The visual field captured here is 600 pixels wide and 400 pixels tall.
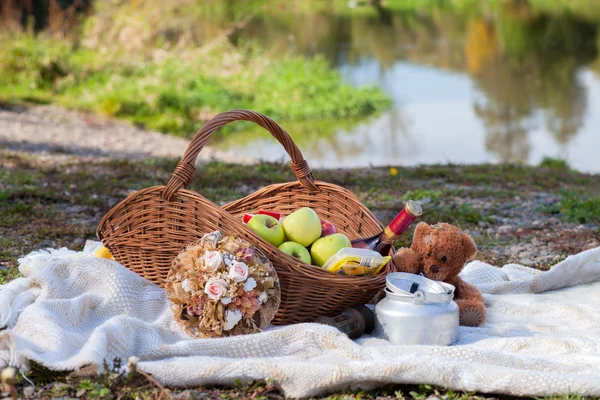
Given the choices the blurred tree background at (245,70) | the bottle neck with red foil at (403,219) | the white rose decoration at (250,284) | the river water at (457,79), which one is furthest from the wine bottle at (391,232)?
the blurred tree background at (245,70)

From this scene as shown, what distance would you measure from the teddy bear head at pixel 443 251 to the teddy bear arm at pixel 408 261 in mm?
21

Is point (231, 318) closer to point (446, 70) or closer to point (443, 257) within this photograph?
point (443, 257)

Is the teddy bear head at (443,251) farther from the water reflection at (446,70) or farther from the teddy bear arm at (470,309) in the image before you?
the water reflection at (446,70)

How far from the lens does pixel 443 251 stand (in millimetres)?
3062

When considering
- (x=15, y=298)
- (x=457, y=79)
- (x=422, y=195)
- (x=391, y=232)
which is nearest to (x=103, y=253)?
(x=15, y=298)

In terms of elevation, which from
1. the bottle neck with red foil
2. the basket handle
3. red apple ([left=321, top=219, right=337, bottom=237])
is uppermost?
the basket handle

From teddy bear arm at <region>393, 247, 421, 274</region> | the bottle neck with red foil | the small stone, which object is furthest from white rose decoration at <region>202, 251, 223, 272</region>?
→ the small stone

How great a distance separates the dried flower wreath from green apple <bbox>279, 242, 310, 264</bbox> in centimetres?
22

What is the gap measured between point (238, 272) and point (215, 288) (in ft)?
0.34

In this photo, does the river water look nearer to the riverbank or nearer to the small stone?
the riverbank

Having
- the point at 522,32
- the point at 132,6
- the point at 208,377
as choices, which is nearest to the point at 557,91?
the point at 522,32

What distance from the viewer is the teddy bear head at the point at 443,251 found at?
10.0ft

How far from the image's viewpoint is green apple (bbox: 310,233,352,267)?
118 inches

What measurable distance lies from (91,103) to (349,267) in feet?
33.8
